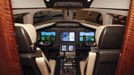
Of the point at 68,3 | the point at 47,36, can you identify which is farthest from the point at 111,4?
the point at 47,36

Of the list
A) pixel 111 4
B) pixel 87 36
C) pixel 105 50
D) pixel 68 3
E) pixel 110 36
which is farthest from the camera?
pixel 87 36

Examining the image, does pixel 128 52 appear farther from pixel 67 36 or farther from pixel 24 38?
pixel 67 36

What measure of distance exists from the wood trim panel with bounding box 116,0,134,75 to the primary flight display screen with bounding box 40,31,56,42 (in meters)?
2.91

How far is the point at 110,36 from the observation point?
8.39 feet

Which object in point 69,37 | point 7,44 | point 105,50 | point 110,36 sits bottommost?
point 69,37

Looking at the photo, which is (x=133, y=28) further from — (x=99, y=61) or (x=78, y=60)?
(x=78, y=60)

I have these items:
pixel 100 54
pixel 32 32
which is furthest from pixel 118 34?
pixel 32 32

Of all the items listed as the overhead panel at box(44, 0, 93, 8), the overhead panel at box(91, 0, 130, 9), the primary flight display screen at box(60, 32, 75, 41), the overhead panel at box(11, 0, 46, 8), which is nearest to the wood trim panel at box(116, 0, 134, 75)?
the overhead panel at box(91, 0, 130, 9)

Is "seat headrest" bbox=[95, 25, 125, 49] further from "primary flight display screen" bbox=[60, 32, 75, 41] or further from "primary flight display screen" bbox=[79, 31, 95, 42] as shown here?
"primary flight display screen" bbox=[60, 32, 75, 41]

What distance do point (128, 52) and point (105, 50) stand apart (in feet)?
3.18

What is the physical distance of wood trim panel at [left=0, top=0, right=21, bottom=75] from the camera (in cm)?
160

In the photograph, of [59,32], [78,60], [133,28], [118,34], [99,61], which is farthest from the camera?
[59,32]

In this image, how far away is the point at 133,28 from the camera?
5.37 ft

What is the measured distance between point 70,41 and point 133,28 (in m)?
3.07
